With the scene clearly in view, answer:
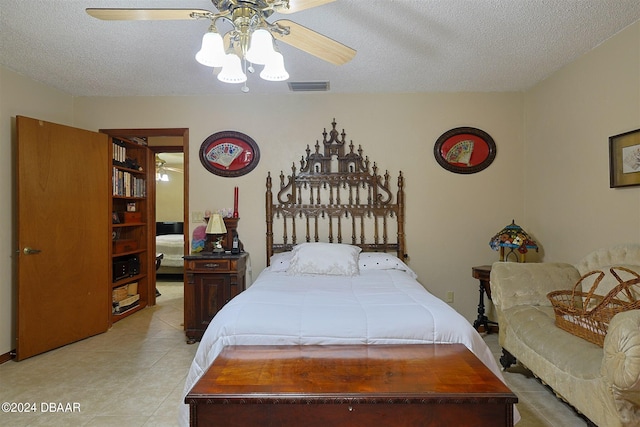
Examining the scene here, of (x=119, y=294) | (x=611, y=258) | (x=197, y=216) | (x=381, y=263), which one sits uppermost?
(x=197, y=216)

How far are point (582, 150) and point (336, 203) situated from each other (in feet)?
6.97

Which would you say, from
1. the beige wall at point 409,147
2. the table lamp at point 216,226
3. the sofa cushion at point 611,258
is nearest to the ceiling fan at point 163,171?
the beige wall at point 409,147

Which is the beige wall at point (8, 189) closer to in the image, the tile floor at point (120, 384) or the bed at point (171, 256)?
the tile floor at point (120, 384)

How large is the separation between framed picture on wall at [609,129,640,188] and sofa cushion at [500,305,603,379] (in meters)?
1.01

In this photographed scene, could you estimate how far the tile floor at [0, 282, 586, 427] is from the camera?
6.70ft

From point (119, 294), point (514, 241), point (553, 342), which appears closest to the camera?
point (553, 342)

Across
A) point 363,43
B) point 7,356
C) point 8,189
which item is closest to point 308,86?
point 363,43

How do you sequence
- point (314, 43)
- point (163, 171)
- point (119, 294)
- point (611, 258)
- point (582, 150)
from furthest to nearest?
point (163, 171) → point (119, 294) → point (582, 150) → point (611, 258) → point (314, 43)

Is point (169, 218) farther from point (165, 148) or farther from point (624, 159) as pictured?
point (624, 159)

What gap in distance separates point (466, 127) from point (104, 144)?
3668mm

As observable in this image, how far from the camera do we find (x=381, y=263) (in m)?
3.11

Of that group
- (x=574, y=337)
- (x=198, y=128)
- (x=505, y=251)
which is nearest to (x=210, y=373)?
(x=574, y=337)

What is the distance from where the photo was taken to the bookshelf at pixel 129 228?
3991mm

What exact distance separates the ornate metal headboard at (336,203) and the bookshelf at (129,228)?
1.86 metres
